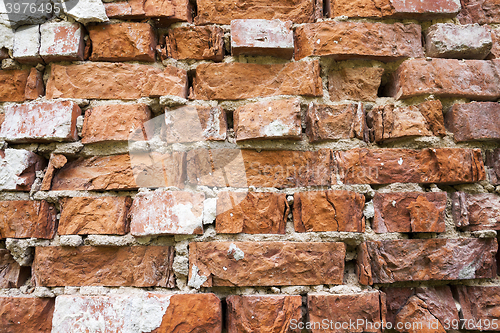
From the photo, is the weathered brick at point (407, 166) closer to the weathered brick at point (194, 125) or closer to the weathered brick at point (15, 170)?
the weathered brick at point (194, 125)

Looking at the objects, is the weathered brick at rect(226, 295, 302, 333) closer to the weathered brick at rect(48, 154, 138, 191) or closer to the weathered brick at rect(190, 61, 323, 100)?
the weathered brick at rect(48, 154, 138, 191)

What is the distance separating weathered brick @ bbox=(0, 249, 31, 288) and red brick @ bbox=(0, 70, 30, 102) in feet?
1.33

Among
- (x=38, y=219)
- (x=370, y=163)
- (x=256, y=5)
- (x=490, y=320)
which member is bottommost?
(x=490, y=320)

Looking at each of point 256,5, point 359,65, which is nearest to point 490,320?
point 359,65

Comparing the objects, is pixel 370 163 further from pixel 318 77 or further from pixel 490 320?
pixel 490 320

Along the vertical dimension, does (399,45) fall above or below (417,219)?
above

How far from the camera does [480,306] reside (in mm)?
760

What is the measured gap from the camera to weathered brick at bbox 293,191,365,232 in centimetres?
74

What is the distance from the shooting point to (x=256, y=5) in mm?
835

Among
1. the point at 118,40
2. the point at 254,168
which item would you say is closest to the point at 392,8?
the point at 254,168

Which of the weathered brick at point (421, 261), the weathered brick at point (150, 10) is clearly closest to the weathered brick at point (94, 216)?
the weathered brick at point (150, 10)

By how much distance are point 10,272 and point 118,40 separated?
67 cm

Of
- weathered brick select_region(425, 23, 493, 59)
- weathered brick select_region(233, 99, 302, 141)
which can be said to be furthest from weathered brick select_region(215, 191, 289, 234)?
weathered brick select_region(425, 23, 493, 59)

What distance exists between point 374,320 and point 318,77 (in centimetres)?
62
